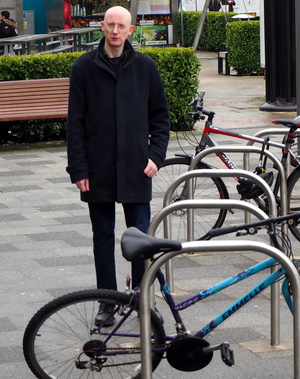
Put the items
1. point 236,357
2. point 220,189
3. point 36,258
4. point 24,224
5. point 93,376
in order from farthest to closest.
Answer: point 24,224
point 220,189
point 36,258
point 236,357
point 93,376

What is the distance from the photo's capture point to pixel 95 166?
438 centimetres

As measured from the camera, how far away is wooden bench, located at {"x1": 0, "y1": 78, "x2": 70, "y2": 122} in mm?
10734

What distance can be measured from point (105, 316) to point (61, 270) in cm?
210

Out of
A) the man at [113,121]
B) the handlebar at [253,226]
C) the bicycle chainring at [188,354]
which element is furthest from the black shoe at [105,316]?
the man at [113,121]

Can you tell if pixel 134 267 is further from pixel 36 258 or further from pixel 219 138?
pixel 219 138

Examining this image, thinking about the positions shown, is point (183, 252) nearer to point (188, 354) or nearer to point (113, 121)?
point (188, 354)

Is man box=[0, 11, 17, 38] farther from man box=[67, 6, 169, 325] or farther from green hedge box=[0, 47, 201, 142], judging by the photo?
man box=[67, 6, 169, 325]

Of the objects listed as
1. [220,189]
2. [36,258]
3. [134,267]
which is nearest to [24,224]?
[36,258]

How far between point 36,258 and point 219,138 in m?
4.97

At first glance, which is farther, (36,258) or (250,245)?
(36,258)

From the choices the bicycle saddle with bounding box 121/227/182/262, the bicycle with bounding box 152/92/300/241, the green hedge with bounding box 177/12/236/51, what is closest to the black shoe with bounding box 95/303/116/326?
the bicycle saddle with bounding box 121/227/182/262

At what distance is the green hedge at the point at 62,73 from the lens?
11.2 meters

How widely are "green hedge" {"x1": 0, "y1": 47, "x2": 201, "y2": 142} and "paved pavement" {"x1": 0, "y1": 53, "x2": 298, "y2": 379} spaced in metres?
1.24

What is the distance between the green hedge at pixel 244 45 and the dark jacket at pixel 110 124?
15.9 m
